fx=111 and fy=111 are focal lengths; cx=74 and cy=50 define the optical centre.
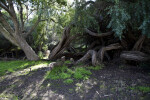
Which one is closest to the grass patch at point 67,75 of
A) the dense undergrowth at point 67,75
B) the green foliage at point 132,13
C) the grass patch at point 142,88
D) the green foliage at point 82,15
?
the dense undergrowth at point 67,75

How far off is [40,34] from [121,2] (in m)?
9.18

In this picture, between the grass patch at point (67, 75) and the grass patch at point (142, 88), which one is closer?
the grass patch at point (142, 88)

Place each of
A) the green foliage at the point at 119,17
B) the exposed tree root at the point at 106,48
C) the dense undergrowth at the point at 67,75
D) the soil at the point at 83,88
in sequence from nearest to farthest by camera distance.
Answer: the soil at the point at 83,88
the green foliage at the point at 119,17
the dense undergrowth at the point at 67,75
the exposed tree root at the point at 106,48

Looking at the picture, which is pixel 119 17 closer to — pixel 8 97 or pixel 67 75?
pixel 67 75

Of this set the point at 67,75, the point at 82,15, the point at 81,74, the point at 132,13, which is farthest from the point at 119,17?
the point at 67,75

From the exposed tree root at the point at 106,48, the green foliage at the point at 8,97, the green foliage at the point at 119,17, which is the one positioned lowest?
the green foliage at the point at 8,97

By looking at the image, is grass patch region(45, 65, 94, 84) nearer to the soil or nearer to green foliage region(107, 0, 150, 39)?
the soil

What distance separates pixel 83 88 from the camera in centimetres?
350

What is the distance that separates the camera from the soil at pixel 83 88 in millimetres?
2998

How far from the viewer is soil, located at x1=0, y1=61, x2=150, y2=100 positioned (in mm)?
2998

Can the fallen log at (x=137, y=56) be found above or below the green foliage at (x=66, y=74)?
above

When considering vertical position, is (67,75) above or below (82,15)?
below

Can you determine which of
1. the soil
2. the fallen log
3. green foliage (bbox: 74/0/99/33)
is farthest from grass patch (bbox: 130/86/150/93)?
green foliage (bbox: 74/0/99/33)

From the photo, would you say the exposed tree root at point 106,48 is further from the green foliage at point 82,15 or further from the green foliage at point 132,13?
the green foliage at point 132,13
